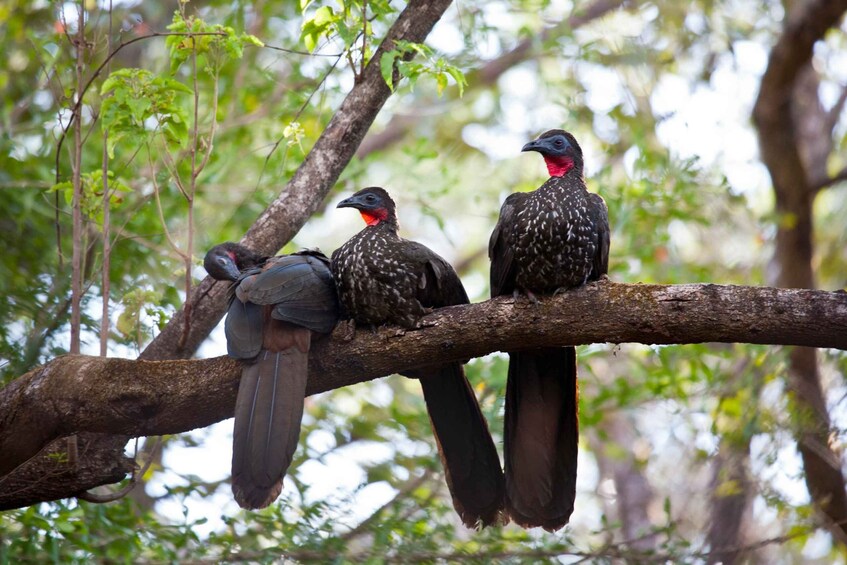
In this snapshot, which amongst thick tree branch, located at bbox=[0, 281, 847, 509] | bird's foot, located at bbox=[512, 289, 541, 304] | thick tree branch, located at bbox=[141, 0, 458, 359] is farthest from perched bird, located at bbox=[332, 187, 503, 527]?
thick tree branch, located at bbox=[141, 0, 458, 359]

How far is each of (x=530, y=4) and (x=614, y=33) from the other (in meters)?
0.94

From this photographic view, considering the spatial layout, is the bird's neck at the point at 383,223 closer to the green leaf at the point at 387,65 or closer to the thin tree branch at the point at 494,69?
the green leaf at the point at 387,65

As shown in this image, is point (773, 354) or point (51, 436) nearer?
point (51, 436)

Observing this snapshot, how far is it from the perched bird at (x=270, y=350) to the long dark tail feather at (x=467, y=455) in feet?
1.99

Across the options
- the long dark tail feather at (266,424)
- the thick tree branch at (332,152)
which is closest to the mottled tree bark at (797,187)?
the thick tree branch at (332,152)

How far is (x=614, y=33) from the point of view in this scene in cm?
827

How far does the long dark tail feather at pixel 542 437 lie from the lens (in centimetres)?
428

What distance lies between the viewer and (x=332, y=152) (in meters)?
4.89

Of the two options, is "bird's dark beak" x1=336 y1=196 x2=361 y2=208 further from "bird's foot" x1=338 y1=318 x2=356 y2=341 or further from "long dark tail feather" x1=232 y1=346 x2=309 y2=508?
"long dark tail feather" x1=232 y1=346 x2=309 y2=508

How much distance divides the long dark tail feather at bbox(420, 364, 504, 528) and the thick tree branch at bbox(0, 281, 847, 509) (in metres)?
0.43

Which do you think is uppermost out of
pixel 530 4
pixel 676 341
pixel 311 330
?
pixel 530 4

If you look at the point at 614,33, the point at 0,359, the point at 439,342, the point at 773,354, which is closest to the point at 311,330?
the point at 439,342

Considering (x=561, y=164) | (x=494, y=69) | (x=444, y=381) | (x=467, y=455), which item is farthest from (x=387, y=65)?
(x=494, y=69)

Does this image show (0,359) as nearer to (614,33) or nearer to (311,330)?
(311,330)
